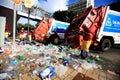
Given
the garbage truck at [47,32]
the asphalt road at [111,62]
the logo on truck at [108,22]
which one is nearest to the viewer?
the asphalt road at [111,62]

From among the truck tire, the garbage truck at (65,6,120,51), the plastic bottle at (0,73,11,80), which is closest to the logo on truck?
the garbage truck at (65,6,120,51)

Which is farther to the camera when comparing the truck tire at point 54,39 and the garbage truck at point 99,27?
the truck tire at point 54,39

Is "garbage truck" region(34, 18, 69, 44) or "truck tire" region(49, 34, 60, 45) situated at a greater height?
"garbage truck" region(34, 18, 69, 44)

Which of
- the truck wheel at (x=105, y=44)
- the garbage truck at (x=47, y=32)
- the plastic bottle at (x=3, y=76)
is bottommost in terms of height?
the plastic bottle at (x=3, y=76)

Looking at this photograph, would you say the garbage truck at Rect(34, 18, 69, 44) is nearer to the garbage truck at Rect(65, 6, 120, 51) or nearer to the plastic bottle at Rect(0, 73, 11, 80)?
the garbage truck at Rect(65, 6, 120, 51)

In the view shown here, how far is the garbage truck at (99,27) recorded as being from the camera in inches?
246

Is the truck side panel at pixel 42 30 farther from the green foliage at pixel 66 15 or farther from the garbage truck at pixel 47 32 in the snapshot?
the green foliage at pixel 66 15

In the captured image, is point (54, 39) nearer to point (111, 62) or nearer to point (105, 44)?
point (105, 44)

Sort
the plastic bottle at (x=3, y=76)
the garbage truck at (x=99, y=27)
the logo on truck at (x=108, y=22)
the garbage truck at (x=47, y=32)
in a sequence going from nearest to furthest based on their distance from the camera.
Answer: the plastic bottle at (x=3, y=76) < the garbage truck at (x=99, y=27) < the logo on truck at (x=108, y=22) < the garbage truck at (x=47, y=32)

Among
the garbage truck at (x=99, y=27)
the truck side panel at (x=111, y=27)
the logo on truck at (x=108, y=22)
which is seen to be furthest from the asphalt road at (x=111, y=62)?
the logo on truck at (x=108, y=22)

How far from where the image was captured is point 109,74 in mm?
A: 3689

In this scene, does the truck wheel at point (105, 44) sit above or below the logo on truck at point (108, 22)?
below

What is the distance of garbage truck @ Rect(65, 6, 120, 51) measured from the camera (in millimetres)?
6250

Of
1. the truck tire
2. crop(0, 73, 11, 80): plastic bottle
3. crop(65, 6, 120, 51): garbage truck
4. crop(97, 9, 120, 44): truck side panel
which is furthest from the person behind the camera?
the truck tire
